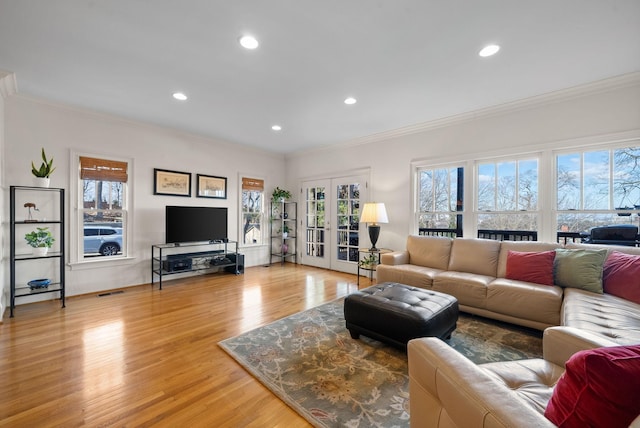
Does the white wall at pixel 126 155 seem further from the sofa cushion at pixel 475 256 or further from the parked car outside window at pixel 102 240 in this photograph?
the sofa cushion at pixel 475 256

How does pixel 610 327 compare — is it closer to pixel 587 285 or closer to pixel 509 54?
pixel 587 285

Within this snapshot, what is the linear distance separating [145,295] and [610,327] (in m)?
4.93

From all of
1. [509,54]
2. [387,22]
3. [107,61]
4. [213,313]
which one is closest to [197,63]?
[107,61]

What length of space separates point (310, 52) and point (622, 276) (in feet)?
11.5

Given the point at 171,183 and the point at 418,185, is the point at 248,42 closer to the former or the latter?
the point at 171,183

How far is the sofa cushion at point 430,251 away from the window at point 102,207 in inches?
178

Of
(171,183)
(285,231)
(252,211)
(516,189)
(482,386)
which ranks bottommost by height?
(482,386)

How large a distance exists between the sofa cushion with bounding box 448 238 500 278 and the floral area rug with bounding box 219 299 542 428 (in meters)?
0.65

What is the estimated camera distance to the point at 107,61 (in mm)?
2588

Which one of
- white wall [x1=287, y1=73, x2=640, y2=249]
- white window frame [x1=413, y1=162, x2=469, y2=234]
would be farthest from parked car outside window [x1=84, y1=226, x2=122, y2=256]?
white window frame [x1=413, y1=162, x2=469, y2=234]

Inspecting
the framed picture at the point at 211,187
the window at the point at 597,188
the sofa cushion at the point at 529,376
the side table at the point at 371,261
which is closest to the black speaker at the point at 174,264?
the framed picture at the point at 211,187

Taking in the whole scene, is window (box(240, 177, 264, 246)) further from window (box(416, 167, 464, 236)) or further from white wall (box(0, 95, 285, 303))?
window (box(416, 167, 464, 236))

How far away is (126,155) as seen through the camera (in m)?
4.23

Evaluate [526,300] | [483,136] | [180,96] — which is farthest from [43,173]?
[483,136]
